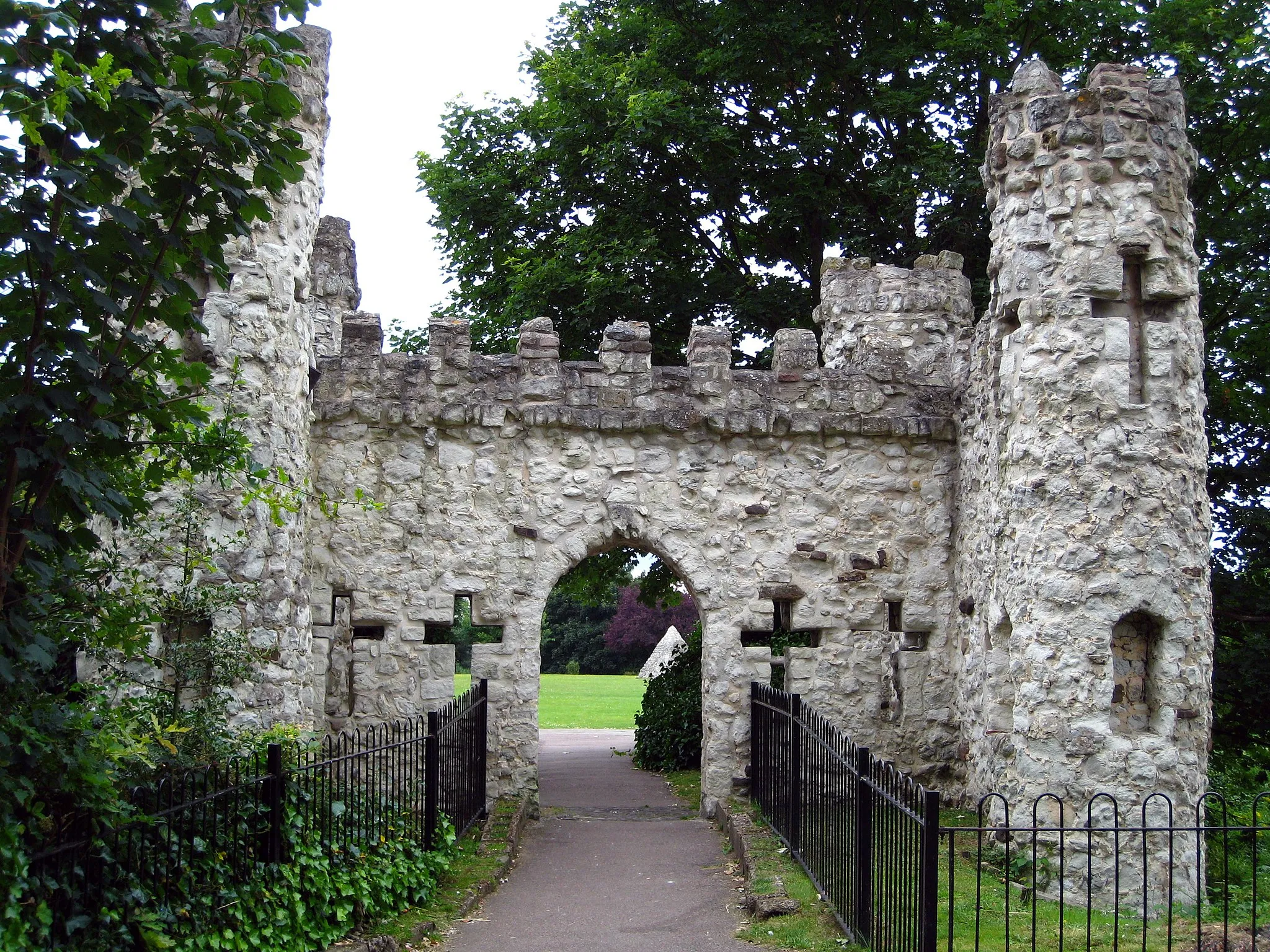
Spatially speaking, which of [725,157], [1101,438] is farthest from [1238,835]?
[725,157]

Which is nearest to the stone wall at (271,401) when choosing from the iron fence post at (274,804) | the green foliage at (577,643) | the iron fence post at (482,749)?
the iron fence post at (482,749)

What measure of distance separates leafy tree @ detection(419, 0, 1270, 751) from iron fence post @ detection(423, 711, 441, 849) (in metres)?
7.62

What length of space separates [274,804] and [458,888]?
2.00 m

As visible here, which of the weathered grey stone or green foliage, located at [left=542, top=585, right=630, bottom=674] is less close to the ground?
the weathered grey stone

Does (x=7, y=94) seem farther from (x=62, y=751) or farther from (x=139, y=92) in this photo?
(x=62, y=751)

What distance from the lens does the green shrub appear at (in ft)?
45.0

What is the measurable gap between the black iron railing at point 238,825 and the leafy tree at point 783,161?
778 cm

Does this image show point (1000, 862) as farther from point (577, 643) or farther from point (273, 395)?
point (577, 643)

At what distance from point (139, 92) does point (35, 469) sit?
1.36m

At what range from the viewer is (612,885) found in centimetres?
810

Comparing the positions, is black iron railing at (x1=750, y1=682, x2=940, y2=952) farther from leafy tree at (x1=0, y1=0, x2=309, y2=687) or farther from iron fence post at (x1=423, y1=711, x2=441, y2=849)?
leafy tree at (x1=0, y1=0, x2=309, y2=687)

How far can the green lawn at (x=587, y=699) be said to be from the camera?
21734mm

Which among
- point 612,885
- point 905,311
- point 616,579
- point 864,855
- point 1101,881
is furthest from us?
point 616,579

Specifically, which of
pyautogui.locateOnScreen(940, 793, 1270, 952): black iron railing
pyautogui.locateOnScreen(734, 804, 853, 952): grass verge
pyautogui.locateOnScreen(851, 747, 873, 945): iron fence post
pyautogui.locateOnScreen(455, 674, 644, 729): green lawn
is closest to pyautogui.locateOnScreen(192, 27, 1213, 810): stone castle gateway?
pyautogui.locateOnScreen(940, 793, 1270, 952): black iron railing
